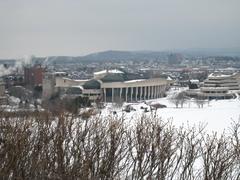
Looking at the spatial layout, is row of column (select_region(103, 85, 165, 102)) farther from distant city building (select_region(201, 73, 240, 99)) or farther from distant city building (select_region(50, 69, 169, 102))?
distant city building (select_region(201, 73, 240, 99))

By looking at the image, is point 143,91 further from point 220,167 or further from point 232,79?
point 220,167

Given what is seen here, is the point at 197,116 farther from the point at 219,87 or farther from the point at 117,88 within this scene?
the point at 219,87

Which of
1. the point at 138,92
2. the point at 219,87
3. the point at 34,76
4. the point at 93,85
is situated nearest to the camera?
the point at 93,85

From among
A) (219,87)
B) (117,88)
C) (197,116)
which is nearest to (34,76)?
(117,88)

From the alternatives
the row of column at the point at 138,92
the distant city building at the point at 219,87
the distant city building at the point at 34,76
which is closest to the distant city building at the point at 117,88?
the row of column at the point at 138,92

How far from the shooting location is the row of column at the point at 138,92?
59.2 m

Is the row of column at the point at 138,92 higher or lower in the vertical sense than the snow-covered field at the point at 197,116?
lower

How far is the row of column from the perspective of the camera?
59.2 m

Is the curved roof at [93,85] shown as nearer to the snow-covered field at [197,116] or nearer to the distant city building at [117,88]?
the distant city building at [117,88]

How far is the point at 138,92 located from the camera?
6303cm

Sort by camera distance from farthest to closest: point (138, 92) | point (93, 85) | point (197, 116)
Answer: point (138, 92) < point (93, 85) < point (197, 116)

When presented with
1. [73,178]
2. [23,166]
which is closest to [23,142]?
[23,166]

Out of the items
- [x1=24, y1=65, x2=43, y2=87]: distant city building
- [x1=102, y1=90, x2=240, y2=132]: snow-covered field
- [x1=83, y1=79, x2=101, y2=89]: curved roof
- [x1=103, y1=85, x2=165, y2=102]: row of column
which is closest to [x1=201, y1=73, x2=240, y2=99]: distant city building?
[x1=103, y1=85, x2=165, y2=102]: row of column

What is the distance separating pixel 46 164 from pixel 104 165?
44.8 inches
